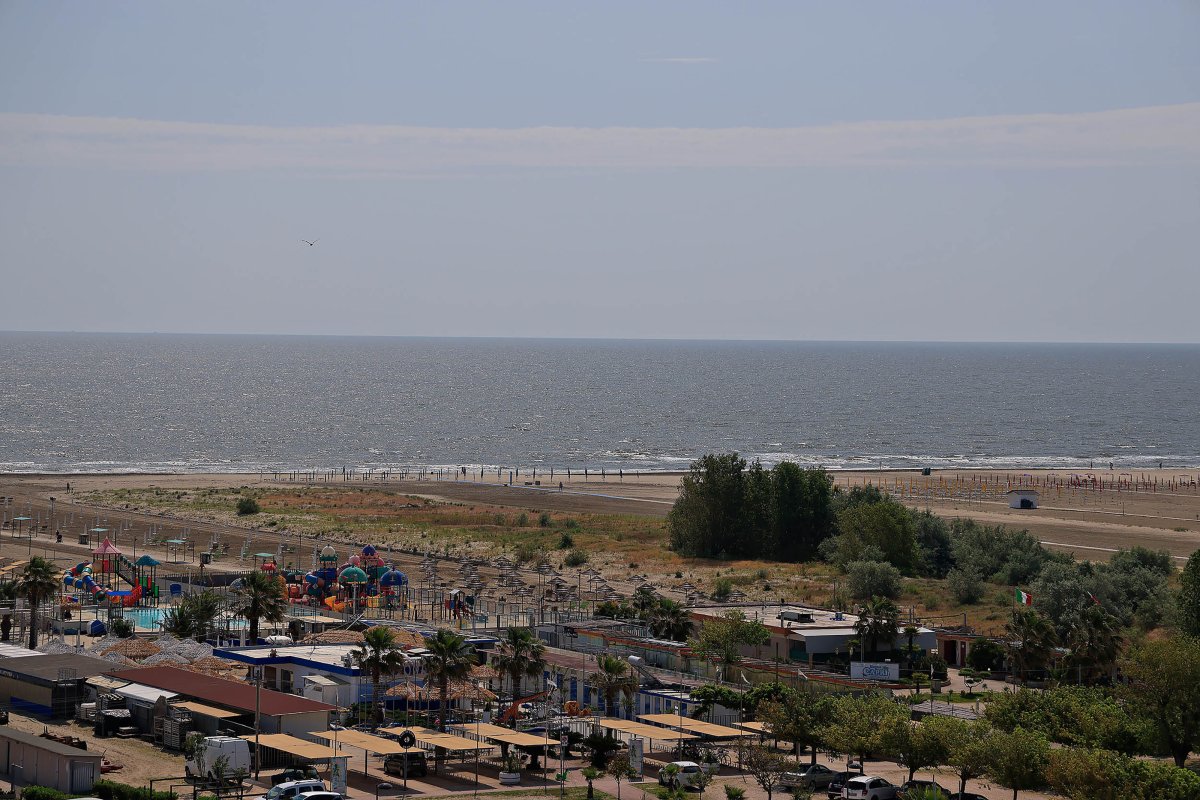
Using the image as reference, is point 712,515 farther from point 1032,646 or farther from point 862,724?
point 862,724

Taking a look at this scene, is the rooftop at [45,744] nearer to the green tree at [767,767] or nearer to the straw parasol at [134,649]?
the straw parasol at [134,649]

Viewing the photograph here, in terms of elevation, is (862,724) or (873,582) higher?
(873,582)

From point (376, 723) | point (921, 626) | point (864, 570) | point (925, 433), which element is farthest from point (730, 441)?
point (376, 723)

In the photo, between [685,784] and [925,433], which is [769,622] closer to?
[685,784]

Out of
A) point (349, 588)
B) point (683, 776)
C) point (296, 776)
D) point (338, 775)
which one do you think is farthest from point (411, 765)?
point (349, 588)

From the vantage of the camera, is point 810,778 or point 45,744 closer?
point 45,744

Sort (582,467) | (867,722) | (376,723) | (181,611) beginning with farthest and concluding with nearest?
(582,467), (181,611), (376,723), (867,722)

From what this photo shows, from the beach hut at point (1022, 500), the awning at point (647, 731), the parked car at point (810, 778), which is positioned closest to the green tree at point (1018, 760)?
the parked car at point (810, 778)

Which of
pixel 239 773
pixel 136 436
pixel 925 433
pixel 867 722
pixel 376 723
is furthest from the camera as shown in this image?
pixel 925 433

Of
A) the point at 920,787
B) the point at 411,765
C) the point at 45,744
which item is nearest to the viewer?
the point at 45,744
